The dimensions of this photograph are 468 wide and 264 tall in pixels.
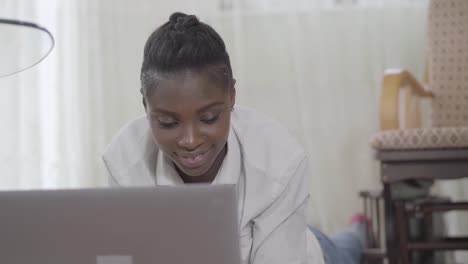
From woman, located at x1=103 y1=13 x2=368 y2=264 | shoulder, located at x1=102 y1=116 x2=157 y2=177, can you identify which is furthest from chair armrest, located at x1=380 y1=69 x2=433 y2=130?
shoulder, located at x1=102 y1=116 x2=157 y2=177

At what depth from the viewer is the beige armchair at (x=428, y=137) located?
192 cm

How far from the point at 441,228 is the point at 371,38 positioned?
0.79 meters

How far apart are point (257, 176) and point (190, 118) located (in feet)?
0.72

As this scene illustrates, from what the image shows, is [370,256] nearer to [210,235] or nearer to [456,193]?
[456,193]

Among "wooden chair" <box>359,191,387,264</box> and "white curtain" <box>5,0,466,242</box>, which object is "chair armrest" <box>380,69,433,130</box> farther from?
"white curtain" <box>5,0,466,242</box>

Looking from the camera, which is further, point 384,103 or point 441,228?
point 441,228

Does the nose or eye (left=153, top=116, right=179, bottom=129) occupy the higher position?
eye (left=153, top=116, right=179, bottom=129)

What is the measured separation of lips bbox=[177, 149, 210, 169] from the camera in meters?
1.08

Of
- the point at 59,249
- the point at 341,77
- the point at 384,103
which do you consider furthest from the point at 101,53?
the point at 59,249

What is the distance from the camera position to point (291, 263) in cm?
116

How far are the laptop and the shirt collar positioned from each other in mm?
381

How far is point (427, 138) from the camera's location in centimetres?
192

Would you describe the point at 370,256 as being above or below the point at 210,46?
below

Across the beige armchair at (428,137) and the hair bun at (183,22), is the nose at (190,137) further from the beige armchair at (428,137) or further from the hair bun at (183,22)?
the beige armchair at (428,137)
